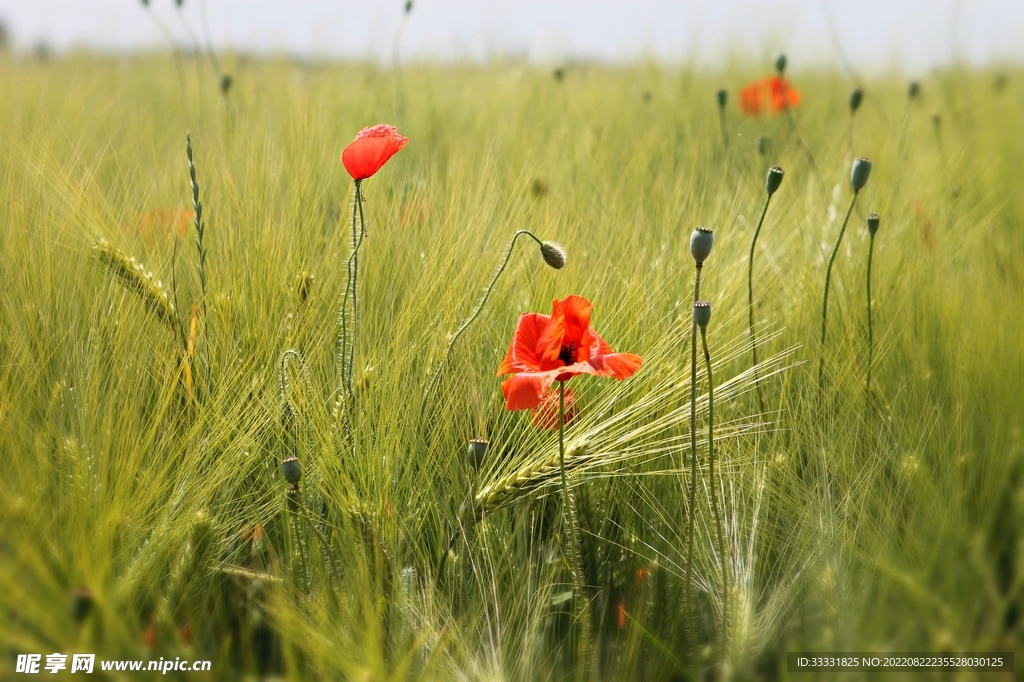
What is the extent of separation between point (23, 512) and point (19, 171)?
808mm

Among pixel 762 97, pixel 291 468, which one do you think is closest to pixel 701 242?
pixel 291 468

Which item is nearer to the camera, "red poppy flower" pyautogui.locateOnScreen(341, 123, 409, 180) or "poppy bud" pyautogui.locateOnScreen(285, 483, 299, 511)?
"poppy bud" pyautogui.locateOnScreen(285, 483, 299, 511)

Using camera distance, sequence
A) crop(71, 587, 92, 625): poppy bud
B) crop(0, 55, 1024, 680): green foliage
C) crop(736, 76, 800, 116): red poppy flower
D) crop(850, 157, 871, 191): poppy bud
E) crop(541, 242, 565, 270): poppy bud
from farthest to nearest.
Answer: crop(736, 76, 800, 116): red poppy flower → crop(850, 157, 871, 191): poppy bud → crop(541, 242, 565, 270): poppy bud → crop(0, 55, 1024, 680): green foliage → crop(71, 587, 92, 625): poppy bud

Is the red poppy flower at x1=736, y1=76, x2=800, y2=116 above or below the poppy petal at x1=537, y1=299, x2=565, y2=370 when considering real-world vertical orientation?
above

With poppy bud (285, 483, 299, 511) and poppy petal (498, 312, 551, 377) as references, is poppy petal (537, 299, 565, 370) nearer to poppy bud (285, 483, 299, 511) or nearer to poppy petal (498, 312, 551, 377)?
poppy petal (498, 312, 551, 377)

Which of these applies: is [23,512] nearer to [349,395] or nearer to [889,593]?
[349,395]

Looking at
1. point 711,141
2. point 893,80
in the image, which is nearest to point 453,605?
point 711,141

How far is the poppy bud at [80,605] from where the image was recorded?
61cm

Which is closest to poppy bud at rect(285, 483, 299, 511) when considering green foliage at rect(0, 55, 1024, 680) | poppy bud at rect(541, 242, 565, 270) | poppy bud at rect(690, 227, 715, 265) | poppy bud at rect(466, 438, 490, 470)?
green foliage at rect(0, 55, 1024, 680)

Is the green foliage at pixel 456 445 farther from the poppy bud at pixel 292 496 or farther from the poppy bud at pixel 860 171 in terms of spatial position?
the poppy bud at pixel 860 171

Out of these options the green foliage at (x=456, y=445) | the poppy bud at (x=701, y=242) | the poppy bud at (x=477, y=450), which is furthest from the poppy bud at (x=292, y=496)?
the poppy bud at (x=701, y=242)

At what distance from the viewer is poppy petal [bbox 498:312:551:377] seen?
867mm

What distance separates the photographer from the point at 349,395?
951 millimetres

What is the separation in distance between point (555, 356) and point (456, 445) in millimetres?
220
